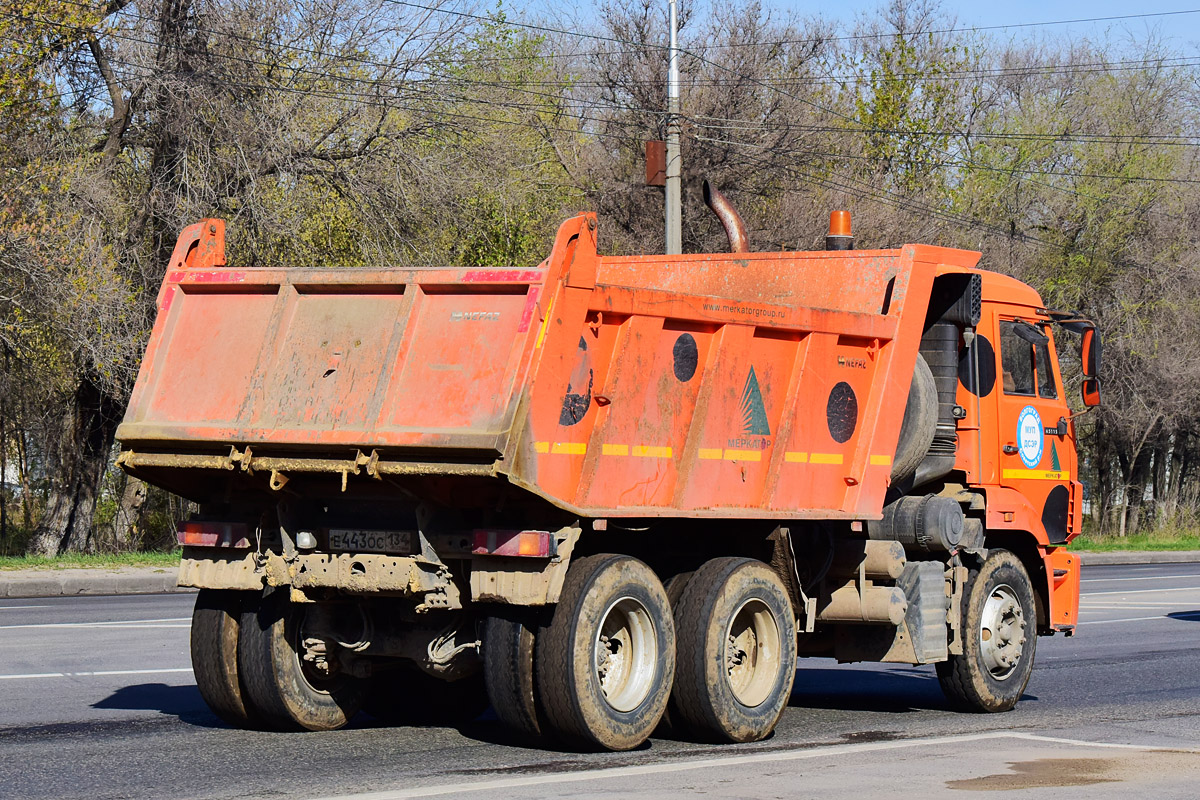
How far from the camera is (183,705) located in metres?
9.55

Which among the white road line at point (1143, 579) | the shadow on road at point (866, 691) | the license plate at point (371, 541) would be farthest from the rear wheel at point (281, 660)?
the white road line at point (1143, 579)

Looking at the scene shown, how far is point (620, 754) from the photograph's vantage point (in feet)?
25.8

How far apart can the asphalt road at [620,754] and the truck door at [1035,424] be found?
1387mm

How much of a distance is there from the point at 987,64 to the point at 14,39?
95.7 feet

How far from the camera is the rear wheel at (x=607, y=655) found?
7.51 m

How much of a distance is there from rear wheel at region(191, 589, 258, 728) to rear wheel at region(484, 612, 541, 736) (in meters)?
1.57

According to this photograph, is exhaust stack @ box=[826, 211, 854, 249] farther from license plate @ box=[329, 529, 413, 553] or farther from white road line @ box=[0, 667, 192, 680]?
white road line @ box=[0, 667, 192, 680]

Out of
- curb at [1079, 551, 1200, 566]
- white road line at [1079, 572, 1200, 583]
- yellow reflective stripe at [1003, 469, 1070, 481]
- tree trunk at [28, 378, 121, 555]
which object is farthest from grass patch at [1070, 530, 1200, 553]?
yellow reflective stripe at [1003, 469, 1070, 481]

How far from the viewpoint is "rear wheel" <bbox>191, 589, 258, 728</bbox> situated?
27.7ft

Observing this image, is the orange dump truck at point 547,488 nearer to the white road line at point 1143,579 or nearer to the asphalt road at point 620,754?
the asphalt road at point 620,754

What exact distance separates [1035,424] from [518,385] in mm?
5156

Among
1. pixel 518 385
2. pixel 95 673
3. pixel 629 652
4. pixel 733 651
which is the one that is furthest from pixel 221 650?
pixel 95 673

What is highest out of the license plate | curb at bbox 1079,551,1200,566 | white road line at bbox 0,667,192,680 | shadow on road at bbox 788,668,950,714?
the license plate

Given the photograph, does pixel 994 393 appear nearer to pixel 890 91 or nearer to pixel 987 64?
pixel 890 91
